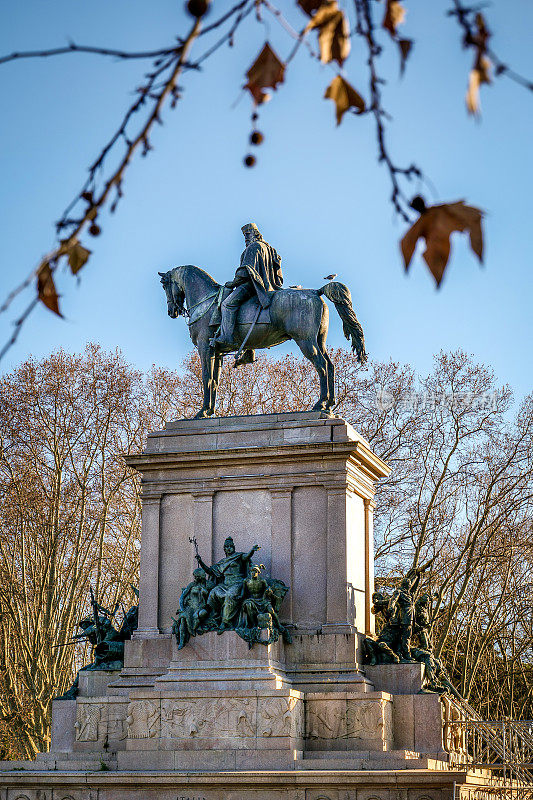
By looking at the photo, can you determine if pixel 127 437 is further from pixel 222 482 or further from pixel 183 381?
pixel 222 482

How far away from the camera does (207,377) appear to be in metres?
19.2

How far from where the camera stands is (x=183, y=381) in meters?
33.7

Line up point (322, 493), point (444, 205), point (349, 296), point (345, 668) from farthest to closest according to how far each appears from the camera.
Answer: point (349, 296), point (322, 493), point (345, 668), point (444, 205)

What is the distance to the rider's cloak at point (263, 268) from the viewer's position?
18562mm

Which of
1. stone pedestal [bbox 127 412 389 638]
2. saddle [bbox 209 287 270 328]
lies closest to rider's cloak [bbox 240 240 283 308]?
saddle [bbox 209 287 270 328]

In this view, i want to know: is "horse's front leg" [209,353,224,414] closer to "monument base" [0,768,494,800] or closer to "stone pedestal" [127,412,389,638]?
"stone pedestal" [127,412,389,638]

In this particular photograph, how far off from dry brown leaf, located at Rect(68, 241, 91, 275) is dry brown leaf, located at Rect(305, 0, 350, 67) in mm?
914

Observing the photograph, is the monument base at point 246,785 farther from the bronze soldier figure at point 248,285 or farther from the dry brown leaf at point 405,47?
the dry brown leaf at point 405,47

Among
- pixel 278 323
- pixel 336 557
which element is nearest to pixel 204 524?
pixel 336 557

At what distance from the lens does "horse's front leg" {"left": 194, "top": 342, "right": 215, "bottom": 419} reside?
62.7 feet

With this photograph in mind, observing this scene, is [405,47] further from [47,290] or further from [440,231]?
[47,290]

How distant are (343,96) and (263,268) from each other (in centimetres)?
1536

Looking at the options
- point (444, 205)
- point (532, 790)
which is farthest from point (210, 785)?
point (444, 205)

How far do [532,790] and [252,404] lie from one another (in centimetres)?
1750
